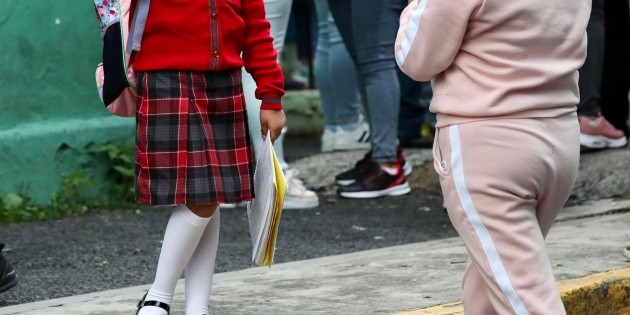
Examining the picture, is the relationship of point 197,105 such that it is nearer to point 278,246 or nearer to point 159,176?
point 159,176

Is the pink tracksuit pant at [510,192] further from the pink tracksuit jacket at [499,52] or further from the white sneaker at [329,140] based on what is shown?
the white sneaker at [329,140]

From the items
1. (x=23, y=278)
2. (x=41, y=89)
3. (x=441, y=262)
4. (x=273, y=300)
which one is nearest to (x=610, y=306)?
(x=441, y=262)

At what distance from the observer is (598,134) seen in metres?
6.47

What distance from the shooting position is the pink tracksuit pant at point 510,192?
302cm

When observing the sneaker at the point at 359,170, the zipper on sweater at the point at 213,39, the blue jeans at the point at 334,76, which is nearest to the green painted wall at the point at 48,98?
the sneaker at the point at 359,170

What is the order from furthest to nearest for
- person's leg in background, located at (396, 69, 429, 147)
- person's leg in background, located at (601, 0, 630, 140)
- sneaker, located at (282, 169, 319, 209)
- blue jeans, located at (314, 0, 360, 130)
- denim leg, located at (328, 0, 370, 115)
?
person's leg in background, located at (396, 69, 429, 147) < blue jeans, located at (314, 0, 360, 130) < person's leg in background, located at (601, 0, 630, 140) < denim leg, located at (328, 0, 370, 115) < sneaker, located at (282, 169, 319, 209)

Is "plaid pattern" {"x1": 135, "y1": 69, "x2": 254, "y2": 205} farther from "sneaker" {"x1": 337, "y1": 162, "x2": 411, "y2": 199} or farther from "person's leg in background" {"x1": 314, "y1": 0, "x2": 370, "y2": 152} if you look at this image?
"person's leg in background" {"x1": 314, "y1": 0, "x2": 370, "y2": 152}

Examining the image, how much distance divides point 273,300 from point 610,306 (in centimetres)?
108

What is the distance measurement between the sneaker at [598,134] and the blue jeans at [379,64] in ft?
3.33

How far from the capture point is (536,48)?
3.06 m

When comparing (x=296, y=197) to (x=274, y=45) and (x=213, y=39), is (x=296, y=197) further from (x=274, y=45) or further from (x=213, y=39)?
(x=213, y=39)

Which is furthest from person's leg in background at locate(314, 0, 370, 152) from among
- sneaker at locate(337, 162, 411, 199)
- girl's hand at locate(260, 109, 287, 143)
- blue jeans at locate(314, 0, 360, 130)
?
girl's hand at locate(260, 109, 287, 143)

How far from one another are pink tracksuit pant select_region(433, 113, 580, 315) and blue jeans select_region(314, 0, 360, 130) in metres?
3.98

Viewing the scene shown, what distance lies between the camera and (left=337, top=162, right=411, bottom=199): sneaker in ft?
20.5
